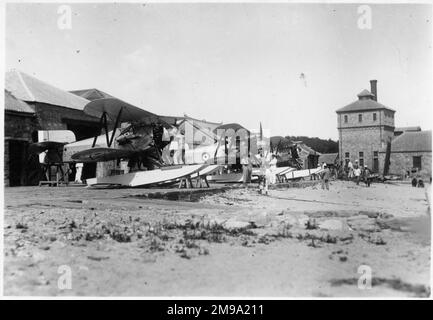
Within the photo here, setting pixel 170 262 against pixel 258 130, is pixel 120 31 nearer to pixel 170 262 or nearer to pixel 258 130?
pixel 170 262

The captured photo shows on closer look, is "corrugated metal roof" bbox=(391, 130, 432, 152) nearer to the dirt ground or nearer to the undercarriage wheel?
the undercarriage wheel

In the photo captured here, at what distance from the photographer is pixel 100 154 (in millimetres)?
11703

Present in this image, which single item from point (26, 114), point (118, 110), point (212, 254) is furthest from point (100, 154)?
point (212, 254)

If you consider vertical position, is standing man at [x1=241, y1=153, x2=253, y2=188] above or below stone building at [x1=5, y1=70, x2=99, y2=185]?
below

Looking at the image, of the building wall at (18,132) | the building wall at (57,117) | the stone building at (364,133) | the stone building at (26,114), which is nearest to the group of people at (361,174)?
the stone building at (364,133)

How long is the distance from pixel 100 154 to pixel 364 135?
86.1 feet

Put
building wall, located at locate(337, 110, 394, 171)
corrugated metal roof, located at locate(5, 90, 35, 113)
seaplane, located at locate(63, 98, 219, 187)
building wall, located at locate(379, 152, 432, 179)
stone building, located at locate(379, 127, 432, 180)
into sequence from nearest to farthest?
1. seaplane, located at locate(63, 98, 219, 187)
2. corrugated metal roof, located at locate(5, 90, 35, 113)
3. stone building, located at locate(379, 127, 432, 180)
4. building wall, located at locate(379, 152, 432, 179)
5. building wall, located at locate(337, 110, 394, 171)

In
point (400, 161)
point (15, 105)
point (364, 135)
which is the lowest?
point (400, 161)

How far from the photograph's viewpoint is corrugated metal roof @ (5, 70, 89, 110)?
45.8 feet

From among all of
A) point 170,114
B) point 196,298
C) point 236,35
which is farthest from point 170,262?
point 170,114

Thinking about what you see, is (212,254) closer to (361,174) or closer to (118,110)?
(118,110)

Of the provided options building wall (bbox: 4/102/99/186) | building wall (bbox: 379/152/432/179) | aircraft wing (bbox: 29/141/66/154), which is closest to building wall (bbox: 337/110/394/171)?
building wall (bbox: 379/152/432/179)

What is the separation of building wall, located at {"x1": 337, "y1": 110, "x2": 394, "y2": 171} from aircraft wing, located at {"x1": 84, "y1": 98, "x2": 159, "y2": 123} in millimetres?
22234
